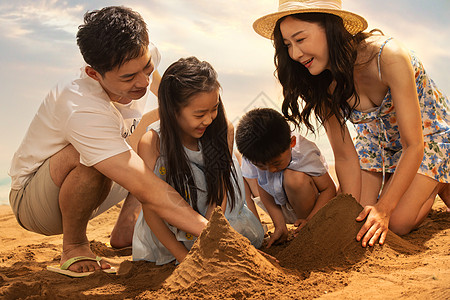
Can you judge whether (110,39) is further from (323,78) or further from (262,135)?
(323,78)

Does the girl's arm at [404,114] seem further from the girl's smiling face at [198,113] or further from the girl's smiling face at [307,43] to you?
the girl's smiling face at [198,113]

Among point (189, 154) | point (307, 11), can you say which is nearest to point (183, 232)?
point (189, 154)

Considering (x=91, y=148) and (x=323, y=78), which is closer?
(x=91, y=148)

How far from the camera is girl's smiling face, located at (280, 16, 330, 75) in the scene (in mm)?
2791

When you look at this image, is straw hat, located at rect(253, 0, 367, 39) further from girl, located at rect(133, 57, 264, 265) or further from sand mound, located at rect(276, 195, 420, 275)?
sand mound, located at rect(276, 195, 420, 275)

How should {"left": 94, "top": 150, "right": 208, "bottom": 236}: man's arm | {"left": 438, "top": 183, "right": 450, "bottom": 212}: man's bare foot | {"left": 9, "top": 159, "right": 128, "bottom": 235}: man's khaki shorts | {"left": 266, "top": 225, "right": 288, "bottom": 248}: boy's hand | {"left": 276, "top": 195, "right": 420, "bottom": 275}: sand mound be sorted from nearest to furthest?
{"left": 276, "top": 195, "right": 420, "bottom": 275}: sand mound
{"left": 94, "top": 150, "right": 208, "bottom": 236}: man's arm
{"left": 9, "top": 159, "right": 128, "bottom": 235}: man's khaki shorts
{"left": 266, "top": 225, "right": 288, "bottom": 248}: boy's hand
{"left": 438, "top": 183, "right": 450, "bottom": 212}: man's bare foot

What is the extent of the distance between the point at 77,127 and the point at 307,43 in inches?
59.3

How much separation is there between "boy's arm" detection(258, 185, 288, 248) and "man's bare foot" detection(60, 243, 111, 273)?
1.15m

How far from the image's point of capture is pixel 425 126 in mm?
3301

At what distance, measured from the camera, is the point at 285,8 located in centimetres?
280

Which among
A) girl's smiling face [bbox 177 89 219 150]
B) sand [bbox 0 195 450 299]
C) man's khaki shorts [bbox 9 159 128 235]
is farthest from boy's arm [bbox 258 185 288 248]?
man's khaki shorts [bbox 9 159 128 235]

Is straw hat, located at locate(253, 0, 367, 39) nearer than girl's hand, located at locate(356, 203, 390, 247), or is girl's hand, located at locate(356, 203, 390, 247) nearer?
girl's hand, located at locate(356, 203, 390, 247)

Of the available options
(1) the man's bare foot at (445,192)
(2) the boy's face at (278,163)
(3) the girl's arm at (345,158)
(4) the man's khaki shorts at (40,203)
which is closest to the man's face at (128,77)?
(4) the man's khaki shorts at (40,203)

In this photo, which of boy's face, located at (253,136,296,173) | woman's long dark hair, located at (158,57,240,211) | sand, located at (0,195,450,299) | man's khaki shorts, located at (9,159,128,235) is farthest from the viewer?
boy's face, located at (253,136,296,173)
